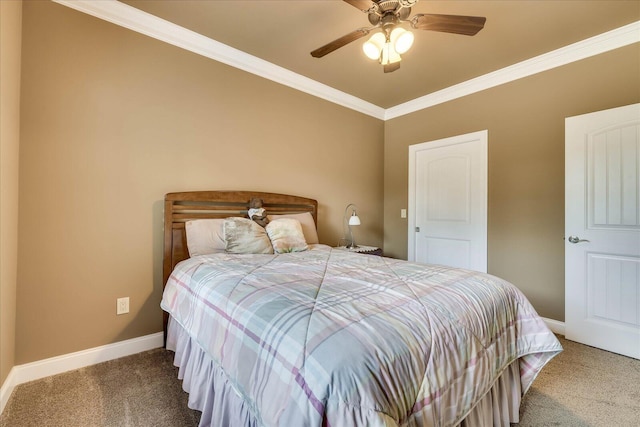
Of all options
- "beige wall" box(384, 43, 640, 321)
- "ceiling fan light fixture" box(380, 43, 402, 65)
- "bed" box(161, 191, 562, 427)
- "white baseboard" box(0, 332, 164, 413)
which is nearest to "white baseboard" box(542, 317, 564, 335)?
"beige wall" box(384, 43, 640, 321)

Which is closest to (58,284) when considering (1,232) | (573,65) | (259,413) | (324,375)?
(1,232)

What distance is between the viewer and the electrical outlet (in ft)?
7.09

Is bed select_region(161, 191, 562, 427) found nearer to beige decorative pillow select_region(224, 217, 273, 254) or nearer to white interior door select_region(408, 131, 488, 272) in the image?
Result: beige decorative pillow select_region(224, 217, 273, 254)

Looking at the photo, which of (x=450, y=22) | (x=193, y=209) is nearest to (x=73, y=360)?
(x=193, y=209)

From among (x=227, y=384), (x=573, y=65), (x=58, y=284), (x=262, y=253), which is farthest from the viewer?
(x=573, y=65)

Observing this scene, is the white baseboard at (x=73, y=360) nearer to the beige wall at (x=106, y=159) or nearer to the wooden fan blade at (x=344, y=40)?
the beige wall at (x=106, y=159)

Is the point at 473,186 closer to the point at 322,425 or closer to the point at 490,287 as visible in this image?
the point at 490,287

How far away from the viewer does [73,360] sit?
198 centimetres

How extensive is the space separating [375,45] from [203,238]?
1897 millimetres

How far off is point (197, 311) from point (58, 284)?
4.13ft

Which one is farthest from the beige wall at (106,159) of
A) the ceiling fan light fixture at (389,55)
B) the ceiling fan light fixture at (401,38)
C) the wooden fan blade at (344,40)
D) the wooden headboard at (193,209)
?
the ceiling fan light fixture at (401,38)

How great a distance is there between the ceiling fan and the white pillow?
164cm

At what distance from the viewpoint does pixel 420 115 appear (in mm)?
3852

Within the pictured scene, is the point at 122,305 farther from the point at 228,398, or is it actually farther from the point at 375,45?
the point at 375,45
